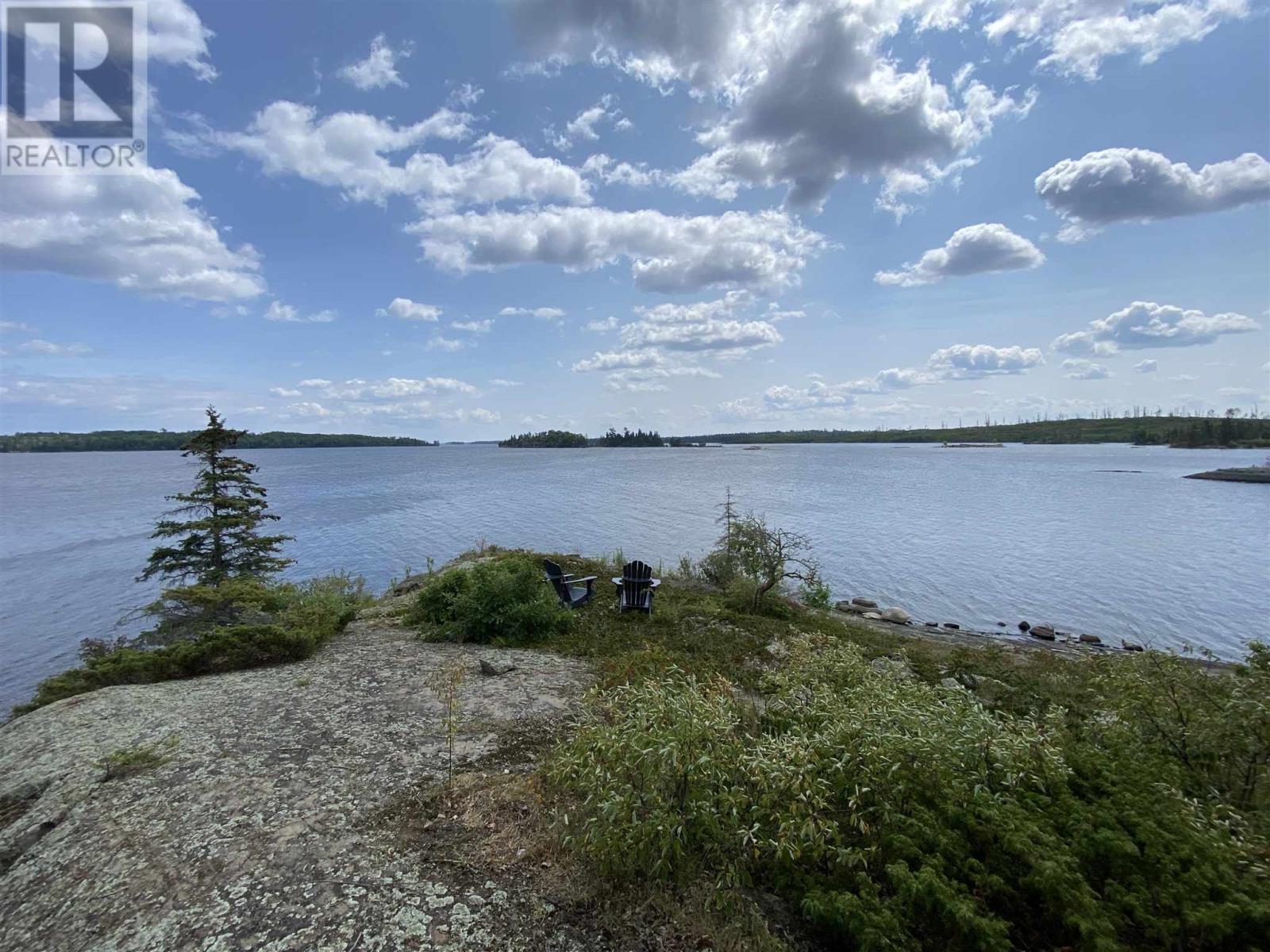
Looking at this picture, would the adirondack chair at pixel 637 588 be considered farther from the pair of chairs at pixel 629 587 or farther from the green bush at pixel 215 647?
the green bush at pixel 215 647

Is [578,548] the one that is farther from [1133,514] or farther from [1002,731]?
[1133,514]

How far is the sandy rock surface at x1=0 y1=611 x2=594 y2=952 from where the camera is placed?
10.1 ft

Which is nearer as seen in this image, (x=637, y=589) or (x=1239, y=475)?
(x=637, y=589)

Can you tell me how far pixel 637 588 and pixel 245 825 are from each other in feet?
24.2

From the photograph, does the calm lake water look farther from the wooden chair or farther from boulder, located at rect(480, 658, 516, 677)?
boulder, located at rect(480, 658, 516, 677)

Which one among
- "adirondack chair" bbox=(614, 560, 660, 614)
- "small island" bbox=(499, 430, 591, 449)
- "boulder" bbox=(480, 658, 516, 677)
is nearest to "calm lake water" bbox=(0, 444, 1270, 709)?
"adirondack chair" bbox=(614, 560, 660, 614)

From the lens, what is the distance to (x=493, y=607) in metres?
9.23

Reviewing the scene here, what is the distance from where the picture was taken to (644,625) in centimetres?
1001

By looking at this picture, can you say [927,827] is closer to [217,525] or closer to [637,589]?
[637,589]

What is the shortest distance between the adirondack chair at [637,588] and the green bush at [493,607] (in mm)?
1405

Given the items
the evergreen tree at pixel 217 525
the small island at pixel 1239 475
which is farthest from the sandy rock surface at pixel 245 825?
the small island at pixel 1239 475

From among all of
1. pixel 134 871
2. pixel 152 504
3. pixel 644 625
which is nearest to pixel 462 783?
pixel 134 871

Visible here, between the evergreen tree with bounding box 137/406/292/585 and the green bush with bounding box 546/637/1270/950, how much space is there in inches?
614

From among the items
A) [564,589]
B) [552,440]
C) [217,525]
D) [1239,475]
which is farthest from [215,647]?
[552,440]
